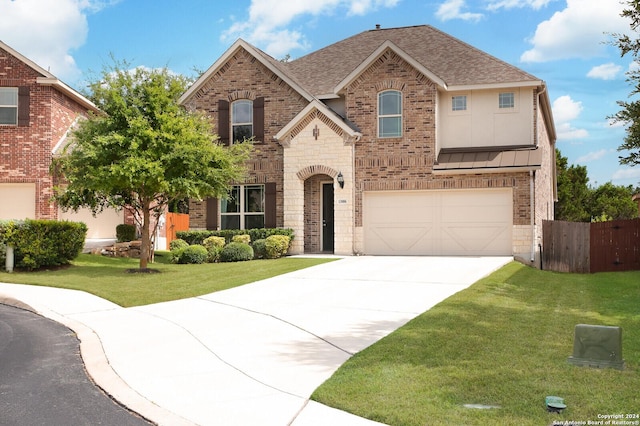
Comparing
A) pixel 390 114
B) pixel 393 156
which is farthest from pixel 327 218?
pixel 390 114

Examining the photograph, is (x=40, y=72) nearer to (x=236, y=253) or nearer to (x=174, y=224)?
(x=174, y=224)

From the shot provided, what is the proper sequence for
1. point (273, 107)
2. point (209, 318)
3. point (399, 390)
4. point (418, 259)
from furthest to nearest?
1. point (273, 107)
2. point (418, 259)
3. point (209, 318)
4. point (399, 390)

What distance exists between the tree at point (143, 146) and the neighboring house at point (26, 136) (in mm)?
6480

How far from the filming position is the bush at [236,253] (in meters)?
21.5

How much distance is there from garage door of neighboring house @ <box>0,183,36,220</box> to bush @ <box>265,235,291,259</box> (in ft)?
31.6

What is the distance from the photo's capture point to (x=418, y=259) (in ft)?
66.1

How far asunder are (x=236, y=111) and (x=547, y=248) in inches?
514

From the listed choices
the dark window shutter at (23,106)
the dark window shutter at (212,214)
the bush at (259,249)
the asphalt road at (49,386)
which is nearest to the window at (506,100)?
the bush at (259,249)

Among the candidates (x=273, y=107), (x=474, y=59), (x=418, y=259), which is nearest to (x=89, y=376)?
(x=418, y=259)

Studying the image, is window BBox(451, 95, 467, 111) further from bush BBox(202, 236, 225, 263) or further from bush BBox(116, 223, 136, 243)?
bush BBox(116, 223, 136, 243)

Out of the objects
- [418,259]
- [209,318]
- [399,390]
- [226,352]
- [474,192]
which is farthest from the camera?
[474,192]

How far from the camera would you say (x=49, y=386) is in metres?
6.60

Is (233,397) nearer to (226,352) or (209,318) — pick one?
(226,352)

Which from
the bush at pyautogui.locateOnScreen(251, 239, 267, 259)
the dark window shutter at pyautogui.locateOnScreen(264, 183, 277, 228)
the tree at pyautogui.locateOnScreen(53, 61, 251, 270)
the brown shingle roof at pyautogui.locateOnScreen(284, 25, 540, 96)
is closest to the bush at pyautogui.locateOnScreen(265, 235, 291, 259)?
the bush at pyautogui.locateOnScreen(251, 239, 267, 259)
